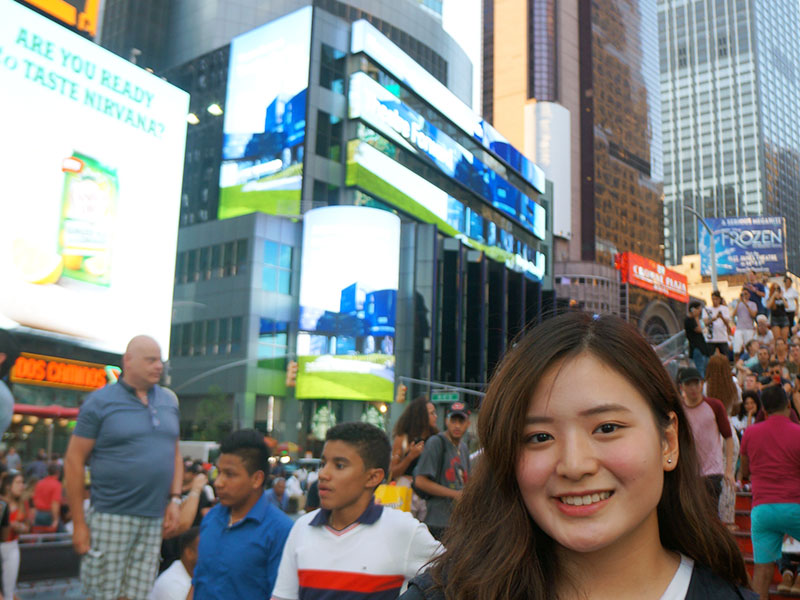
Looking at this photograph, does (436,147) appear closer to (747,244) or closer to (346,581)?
(747,244)

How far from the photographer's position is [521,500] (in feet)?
4.72

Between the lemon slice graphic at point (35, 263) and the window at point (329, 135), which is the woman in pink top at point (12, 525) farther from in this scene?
the window at point (329, 135)

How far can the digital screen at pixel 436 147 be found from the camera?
4600 cm

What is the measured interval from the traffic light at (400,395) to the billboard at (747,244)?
18368 mm

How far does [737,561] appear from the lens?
1429mm

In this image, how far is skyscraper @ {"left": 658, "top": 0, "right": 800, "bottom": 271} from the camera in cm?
11819

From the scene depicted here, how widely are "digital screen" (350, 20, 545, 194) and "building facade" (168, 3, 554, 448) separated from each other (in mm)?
146

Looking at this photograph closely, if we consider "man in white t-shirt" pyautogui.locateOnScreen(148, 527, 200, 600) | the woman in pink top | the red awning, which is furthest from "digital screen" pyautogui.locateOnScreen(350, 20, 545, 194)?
"man in white t-shirt" pyautogui.locateOnScreen(148, 527, 200, 600)

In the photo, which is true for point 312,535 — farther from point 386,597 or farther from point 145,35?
point 145,35

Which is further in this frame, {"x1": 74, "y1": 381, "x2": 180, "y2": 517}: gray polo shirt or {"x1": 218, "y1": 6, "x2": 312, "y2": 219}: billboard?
{"x1": 218, "y1": 6, "x2": 312, "y2": 219}: billboard

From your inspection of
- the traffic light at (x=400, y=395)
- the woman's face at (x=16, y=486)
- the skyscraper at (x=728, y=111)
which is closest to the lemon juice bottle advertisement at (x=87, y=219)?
the woman's face at (x=16, y=486)

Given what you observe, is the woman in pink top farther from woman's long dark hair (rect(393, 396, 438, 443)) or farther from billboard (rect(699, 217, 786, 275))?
billboard (rect(699, 217, 786, 275))

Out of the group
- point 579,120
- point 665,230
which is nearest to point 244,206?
point 579,120

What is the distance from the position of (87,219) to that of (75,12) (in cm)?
667
